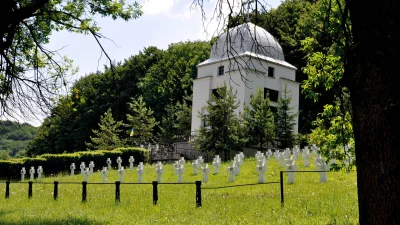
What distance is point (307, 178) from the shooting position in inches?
653

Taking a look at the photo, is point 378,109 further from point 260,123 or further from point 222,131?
point 260,123

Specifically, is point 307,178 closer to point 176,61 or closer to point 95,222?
point 95,222

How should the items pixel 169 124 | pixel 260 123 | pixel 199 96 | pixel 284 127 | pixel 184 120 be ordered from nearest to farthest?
1. pixel 260 123
2. pixel 284 127
3. pixel 199 96
4. pixel 184 120
5. pixel 169 124

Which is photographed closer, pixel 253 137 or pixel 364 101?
pixel 364 101

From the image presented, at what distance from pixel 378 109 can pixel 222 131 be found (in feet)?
97.5

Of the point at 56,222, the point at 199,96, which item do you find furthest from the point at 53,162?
the point at 56,222

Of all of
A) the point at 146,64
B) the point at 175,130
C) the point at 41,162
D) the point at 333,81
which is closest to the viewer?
the point at 333,81

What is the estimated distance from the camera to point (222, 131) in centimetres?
3362

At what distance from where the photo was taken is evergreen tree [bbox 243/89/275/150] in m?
35.8

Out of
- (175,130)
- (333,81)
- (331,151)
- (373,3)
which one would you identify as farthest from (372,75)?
(175,130)

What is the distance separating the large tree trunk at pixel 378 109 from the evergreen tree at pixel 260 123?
103 ft

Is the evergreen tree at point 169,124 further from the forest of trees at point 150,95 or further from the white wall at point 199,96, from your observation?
the white wall at point 199,96

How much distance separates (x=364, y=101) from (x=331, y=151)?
7067mm

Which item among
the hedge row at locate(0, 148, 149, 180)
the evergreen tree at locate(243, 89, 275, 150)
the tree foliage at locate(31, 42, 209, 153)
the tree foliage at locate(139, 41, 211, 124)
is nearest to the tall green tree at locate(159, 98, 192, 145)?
the tree foliage at locate(139, 41, 211, 124)
